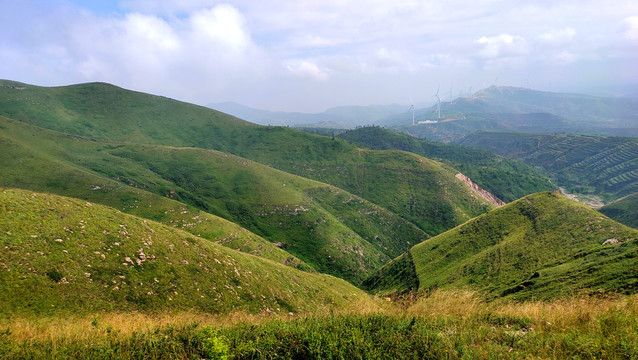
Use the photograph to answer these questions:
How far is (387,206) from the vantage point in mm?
139625

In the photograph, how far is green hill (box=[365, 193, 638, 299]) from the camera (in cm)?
2162

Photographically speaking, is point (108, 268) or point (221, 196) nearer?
point (108, 268)

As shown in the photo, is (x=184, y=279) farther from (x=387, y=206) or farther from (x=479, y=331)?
(x=387, y=206)

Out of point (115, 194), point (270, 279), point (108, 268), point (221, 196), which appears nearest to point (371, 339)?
point (108, 268)

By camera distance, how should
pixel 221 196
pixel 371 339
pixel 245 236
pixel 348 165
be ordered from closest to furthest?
pixel 371 339 → pixel 245 236 → pixel 221 196 → pixel 348 165

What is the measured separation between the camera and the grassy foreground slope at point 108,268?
1445 centimetres

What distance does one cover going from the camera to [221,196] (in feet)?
331

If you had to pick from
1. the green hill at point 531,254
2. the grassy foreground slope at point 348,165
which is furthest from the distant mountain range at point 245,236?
the grassy foreground slope at point 348,165

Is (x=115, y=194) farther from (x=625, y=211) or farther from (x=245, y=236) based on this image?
(x=625, y=211)

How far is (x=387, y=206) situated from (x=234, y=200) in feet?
259

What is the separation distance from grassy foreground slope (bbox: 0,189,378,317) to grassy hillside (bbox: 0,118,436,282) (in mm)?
27715

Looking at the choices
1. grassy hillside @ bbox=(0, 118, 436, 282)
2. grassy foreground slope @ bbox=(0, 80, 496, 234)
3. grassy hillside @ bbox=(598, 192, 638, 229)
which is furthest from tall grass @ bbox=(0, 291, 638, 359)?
grassy hillside @ bbox=(598, 192, 638, 229)

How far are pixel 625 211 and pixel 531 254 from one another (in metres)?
191

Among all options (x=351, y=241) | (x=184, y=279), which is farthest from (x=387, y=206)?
(x=184, y=279)
